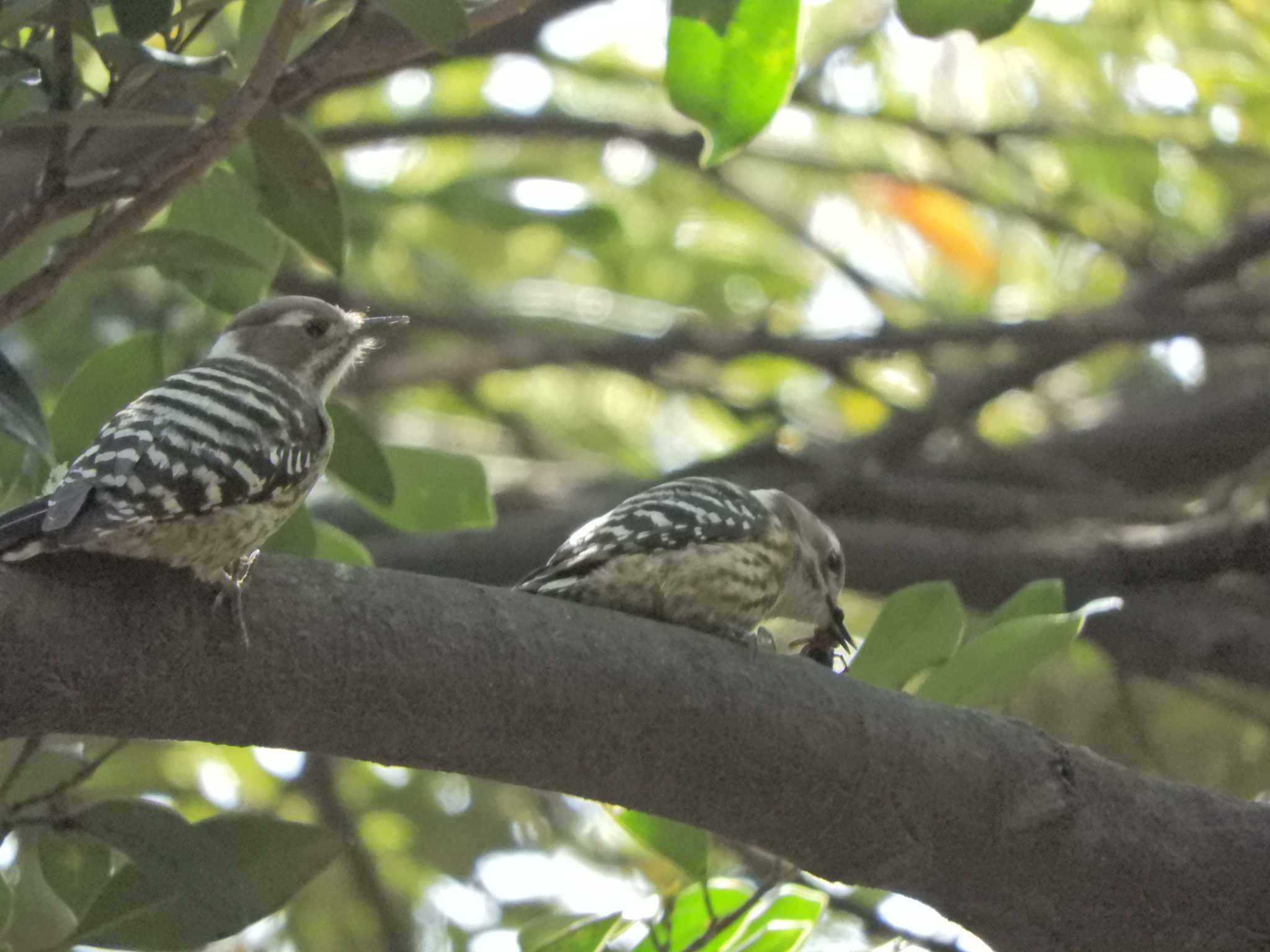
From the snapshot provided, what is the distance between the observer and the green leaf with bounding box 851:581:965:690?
8.21 feet

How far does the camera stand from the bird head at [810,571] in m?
3.17

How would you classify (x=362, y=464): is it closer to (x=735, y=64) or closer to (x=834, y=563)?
(x=735, y=64)

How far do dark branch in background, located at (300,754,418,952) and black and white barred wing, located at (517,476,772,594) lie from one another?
1419 millimetres

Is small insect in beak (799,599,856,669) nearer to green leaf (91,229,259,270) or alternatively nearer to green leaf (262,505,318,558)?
green leaf (262,505,318,558)

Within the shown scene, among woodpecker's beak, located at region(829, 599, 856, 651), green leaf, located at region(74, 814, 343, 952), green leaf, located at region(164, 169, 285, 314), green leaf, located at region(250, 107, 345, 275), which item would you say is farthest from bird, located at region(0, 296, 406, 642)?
woodpecker's beak, located at region(829, 599, 856, 651)

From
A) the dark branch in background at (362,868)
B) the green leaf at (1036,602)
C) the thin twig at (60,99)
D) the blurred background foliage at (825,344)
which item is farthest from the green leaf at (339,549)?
the dark branch in background at (362,868)

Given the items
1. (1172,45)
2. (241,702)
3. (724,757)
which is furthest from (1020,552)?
(241,702)

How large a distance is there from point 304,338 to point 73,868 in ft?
3.94

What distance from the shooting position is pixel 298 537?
250 cm

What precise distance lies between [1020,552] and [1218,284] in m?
1.57

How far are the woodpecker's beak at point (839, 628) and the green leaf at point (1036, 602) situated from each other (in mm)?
753

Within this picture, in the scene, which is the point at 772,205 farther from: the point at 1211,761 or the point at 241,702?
the point at 241,702

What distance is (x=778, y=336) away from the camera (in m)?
4.20

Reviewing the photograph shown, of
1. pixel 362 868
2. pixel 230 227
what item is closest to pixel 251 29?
pixel 230 227
